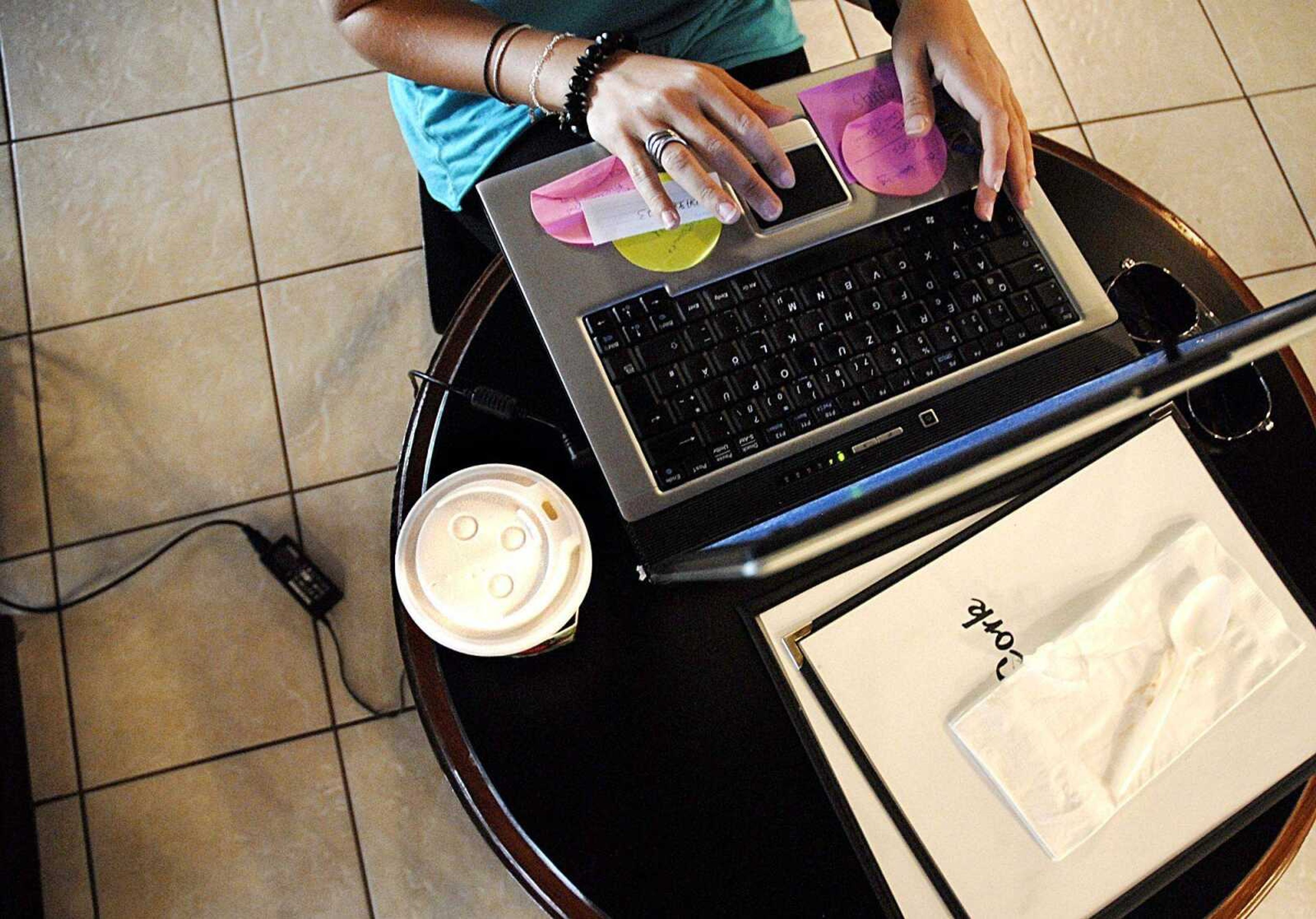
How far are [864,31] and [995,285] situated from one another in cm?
109

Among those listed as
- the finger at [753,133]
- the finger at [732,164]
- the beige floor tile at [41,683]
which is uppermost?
the finger at [753,133]

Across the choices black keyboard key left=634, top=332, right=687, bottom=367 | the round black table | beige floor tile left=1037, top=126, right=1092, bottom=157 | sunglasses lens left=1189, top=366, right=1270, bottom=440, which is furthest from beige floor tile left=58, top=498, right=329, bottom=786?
beige floor tile left=1037, top=126, right=1092, bottom=157

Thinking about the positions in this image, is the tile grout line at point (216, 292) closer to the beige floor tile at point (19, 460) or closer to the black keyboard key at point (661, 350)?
the beige floor tile at point (19, 460)

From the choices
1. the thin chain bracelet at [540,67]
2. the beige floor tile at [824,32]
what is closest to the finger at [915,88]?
the thin chain bracelet at [540,67]

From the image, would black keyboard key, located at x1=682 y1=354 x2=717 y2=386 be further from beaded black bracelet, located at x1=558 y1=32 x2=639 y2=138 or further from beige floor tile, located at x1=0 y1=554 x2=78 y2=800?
beige floor tile, located at x1=0 y1=554 x2=78 y2=800

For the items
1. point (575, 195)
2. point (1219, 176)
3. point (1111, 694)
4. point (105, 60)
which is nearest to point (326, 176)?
point (105, 60)

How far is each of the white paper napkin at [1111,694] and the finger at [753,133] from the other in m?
0.47

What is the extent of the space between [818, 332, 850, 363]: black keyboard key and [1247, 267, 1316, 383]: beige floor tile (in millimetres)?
1223

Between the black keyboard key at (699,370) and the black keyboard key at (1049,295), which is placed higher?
the black keyboard key at (1049,295)

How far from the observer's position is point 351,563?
140cm

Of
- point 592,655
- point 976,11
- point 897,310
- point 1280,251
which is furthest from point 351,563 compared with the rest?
point 1280,251

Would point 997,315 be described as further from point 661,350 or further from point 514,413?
point 514,413

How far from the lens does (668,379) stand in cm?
A: 76

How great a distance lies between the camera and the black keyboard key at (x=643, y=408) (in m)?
0.75
